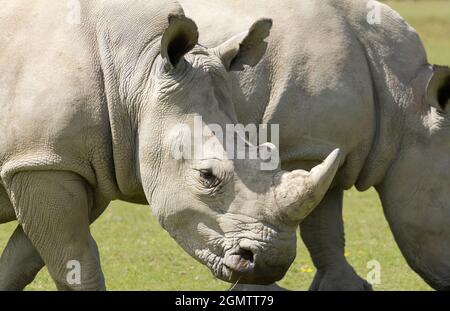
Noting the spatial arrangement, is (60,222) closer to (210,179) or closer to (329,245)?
(210,179)

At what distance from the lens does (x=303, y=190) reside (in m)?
6.27

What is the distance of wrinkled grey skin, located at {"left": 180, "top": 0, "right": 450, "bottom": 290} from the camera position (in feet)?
25.3

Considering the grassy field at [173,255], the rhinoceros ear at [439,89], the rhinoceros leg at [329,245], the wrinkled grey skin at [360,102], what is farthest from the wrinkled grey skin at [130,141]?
the grassy field at [173,255]

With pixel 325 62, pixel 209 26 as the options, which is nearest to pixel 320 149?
pixel 325 62

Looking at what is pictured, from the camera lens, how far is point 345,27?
7.97m

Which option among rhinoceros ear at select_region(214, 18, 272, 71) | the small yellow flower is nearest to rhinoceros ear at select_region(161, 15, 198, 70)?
rhinoceros ear at select_region(214, 18, 272, 71)

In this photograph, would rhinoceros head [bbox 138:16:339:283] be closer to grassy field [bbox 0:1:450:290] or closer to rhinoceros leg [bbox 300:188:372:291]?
rhinoceros leg [bbox 300:188:372:291]

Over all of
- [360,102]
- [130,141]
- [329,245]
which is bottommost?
[329,245]

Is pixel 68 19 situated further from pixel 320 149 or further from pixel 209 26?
pixel 320 149

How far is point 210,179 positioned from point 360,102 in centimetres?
173

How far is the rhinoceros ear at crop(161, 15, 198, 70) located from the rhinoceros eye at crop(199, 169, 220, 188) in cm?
60

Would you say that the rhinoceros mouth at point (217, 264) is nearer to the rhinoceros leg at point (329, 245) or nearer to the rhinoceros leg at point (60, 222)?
the rhinoceros leg at point (60, 222)

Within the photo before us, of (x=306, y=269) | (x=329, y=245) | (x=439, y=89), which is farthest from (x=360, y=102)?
(x=306, y=269)
